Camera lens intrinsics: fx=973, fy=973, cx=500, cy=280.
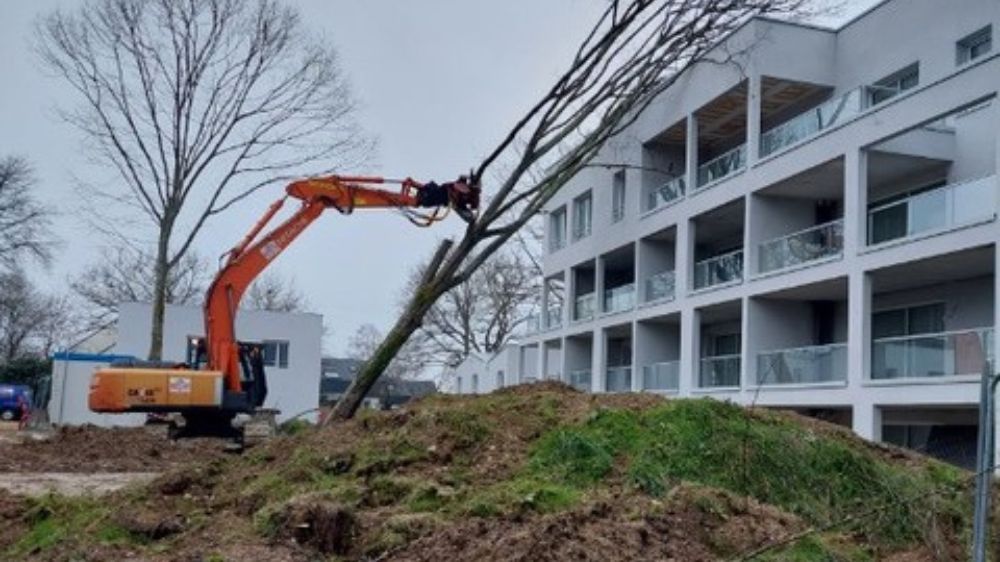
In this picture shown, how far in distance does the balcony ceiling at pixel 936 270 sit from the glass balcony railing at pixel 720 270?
15.5 ft

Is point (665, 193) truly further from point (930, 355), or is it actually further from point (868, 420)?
point (930, 355)

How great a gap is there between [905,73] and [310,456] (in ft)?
60.7

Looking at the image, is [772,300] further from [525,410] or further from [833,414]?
[525,410]

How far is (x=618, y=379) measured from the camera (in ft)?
109

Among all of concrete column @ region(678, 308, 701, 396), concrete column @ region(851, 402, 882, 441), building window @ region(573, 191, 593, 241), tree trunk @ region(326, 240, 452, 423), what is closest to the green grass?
tree trunk @ region(326, 240, 452, 423)

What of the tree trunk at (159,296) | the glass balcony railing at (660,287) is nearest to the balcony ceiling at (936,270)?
the glass balcony railing at (660,287)

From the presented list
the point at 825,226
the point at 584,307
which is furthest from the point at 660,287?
the point at 825,226

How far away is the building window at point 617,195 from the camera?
33.7 m

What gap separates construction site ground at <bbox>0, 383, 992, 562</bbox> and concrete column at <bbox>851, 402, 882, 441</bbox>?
412 inches

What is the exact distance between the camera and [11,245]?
49344mm

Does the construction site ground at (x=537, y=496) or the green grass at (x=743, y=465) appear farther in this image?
the green grass at (x=743, y=465)

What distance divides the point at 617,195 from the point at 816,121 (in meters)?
12.4

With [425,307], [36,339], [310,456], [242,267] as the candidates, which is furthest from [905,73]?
[36,339]

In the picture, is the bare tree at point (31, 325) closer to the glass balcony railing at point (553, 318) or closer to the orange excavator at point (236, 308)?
the glass balcony railing at point (553, 318)
